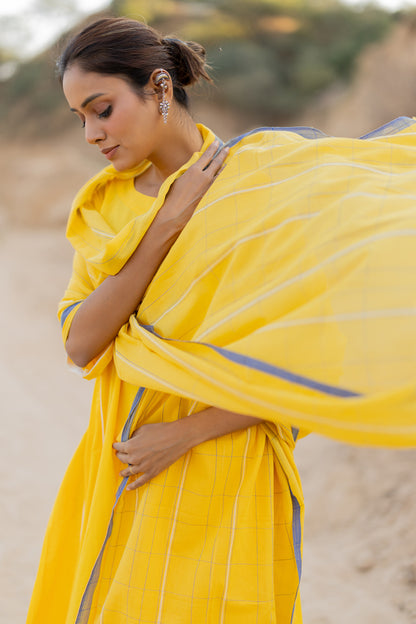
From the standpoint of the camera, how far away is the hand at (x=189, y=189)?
4.64ft

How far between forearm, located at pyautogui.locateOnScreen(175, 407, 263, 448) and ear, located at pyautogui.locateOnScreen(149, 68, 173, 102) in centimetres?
81

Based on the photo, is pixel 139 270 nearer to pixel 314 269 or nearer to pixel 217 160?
pixel 217 160

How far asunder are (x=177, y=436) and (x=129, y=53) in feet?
3.11

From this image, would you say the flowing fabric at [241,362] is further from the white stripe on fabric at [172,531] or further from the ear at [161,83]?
the ear at [161,83]

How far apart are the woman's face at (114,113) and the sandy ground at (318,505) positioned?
2300 millimetres

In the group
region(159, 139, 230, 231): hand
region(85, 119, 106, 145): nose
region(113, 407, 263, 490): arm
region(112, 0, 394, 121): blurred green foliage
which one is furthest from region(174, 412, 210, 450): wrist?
region(112, 0, 394, 121): blurred green foliage

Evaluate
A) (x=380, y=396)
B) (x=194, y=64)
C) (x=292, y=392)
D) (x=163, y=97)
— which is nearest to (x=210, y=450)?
(x=292, y=392)

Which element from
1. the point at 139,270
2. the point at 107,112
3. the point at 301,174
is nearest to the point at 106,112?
the point at 107,112

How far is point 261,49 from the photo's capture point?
16.9 metres

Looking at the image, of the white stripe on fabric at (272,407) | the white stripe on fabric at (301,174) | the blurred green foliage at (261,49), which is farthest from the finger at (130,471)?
the blurred green foliage at (261,49)

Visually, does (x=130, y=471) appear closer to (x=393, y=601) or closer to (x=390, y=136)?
(x=390, y=136)

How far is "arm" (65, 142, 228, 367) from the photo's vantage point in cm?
141

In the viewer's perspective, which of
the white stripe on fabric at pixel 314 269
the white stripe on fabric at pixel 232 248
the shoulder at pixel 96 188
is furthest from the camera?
the shoulder at pixel 96 188

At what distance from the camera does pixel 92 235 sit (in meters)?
1.60
